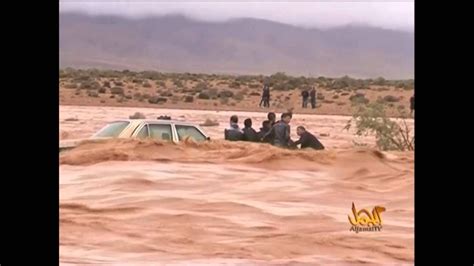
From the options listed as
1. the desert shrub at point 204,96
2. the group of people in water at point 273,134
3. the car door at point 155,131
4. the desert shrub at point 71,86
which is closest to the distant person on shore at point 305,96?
the group of people in water at point 273,134

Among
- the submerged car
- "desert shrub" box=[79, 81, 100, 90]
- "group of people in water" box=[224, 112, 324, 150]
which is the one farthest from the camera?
"group of people in water" box=[224, 112, 324, 150]

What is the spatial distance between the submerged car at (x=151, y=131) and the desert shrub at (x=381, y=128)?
1404 millimetres

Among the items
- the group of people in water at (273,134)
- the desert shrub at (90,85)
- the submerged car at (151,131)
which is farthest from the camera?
the group of people in water at (273,134)

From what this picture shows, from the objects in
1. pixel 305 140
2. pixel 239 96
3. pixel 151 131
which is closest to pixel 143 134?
pixel 151 131

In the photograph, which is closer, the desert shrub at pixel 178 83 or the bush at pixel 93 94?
the bush at pixel 93 94

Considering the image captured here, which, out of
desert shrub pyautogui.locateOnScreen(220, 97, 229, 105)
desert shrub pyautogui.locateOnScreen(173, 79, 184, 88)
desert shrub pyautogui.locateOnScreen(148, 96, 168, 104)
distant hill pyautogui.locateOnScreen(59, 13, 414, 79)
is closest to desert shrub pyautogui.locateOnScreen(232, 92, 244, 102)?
desert shrub pyautogui.locateOnScreen(220, 97, 229, 105)

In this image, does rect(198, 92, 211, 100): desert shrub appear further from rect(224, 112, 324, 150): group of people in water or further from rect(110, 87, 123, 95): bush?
rect(110, 87, 123, 95): bush

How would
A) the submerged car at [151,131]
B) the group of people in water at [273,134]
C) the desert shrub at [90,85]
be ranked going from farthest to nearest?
the group of people in water at [273,134]
the submerged car at [151,131]
the desert shrub at [90,85]

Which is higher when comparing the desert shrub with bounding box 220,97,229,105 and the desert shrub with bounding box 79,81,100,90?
the desert shrub with bounding box 79,81,100,90

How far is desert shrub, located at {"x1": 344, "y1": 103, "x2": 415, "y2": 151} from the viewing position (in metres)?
8.70

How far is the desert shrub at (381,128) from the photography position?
8703 millimetres

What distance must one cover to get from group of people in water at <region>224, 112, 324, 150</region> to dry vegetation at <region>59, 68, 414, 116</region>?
121 millimetres

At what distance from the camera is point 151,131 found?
8.65 meters

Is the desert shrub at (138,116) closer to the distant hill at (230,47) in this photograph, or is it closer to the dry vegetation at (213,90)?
the dry vegetation at (213,90)
